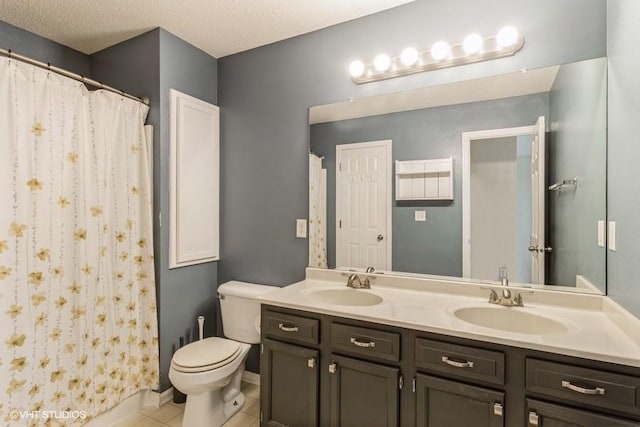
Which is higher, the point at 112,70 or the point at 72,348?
the point at 112,70

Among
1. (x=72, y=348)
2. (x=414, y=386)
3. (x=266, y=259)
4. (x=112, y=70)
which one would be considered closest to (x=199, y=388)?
(x=72, y=348)

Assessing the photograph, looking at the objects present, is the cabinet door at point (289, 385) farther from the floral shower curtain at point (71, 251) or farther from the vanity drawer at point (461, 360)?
the floral shower curtain at point (71, 251)

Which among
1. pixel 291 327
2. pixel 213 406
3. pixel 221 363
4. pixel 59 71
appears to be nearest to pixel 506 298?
pixel 291 327

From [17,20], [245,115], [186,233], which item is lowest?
[186,233]

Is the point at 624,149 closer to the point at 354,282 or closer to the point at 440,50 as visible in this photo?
the point at 440,50

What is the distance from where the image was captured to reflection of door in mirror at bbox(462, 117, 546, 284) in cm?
161

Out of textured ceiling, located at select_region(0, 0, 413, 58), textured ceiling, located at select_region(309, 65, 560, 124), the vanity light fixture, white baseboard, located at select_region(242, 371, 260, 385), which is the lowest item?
white baseboard, located at select_region(242, 371, 260, 385)

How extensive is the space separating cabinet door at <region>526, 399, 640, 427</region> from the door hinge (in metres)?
0.08

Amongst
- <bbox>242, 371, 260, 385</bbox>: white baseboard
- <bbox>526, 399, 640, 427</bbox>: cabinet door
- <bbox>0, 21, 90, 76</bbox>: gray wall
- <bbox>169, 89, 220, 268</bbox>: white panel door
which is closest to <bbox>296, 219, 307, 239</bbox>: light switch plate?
<bbox>169, 89, 220, 268</bbox>: white panel door

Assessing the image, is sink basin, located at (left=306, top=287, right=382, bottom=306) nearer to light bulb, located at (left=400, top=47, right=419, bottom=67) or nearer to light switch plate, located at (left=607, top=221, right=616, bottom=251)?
light switch plate, located at (left=607, top=221, right=616, bottom=251)

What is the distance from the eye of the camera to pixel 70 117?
1815 millimetres

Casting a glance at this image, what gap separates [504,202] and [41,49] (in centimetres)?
312

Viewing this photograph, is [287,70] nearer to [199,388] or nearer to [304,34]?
[304,34]

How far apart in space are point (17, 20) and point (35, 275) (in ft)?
5.35
